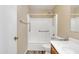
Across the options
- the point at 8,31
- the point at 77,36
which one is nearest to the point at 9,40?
the point at 8,31

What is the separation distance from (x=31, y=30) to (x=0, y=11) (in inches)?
142

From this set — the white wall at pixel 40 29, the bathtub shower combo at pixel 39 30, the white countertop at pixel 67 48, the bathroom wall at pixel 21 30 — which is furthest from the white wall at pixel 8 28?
the white wall at pixel 40 29

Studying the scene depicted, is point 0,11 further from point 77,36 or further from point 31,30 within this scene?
point 31,30

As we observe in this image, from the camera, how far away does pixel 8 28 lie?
2250mm

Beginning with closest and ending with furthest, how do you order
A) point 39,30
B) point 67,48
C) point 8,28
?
point 67,48, point 8,28, point 39,30

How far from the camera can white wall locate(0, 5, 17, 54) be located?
201 cm

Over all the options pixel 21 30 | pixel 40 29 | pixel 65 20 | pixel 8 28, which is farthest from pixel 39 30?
pixel 8 28

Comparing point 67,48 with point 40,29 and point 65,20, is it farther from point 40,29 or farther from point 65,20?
point 40,29

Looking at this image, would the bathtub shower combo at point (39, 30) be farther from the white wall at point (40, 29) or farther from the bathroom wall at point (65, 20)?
the bathroom wall at point (65, 20)

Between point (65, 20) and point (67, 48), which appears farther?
point (65, 20)

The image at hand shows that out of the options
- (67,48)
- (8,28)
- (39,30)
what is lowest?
(67,48)

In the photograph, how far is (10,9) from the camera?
2.27 metres

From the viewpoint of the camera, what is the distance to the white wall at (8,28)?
201 cm

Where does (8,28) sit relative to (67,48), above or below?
above
